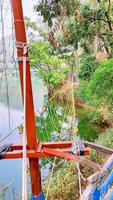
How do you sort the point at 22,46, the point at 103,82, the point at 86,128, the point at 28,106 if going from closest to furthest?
the point at 22,46, the point at 28,106, the point at 103,82, the point at 86,128

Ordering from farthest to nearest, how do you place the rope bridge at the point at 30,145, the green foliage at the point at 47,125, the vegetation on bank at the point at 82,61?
the green foliage at the point at 47,125
the vegetation on bank at the point at 82,61
the rope bridge at the point at 30,145

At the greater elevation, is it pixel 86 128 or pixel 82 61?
pixel 82 61

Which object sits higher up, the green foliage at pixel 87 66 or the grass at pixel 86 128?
the green foliage at pixel 87 66

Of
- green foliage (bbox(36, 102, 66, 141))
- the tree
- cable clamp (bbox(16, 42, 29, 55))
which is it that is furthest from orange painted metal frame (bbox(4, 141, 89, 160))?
the tree

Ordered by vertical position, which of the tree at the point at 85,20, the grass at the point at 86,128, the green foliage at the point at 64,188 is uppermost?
the tree at the point at 85,20

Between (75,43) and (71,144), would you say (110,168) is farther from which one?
(75,43)

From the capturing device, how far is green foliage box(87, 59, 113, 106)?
21.7ft

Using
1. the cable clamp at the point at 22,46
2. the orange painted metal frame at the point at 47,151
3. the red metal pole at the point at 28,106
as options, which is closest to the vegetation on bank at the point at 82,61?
the red metal pole at the point at 28,106

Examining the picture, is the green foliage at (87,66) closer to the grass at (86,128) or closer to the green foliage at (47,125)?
the green foliage at (47,125)

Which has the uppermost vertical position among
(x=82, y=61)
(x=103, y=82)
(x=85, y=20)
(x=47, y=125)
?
(x=85, y=20)

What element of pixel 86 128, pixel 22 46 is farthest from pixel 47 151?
pixel 86 128

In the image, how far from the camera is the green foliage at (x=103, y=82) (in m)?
6.61

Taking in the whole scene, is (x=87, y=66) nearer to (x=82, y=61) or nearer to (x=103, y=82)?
(x=82, y=61)

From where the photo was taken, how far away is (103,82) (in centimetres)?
671
